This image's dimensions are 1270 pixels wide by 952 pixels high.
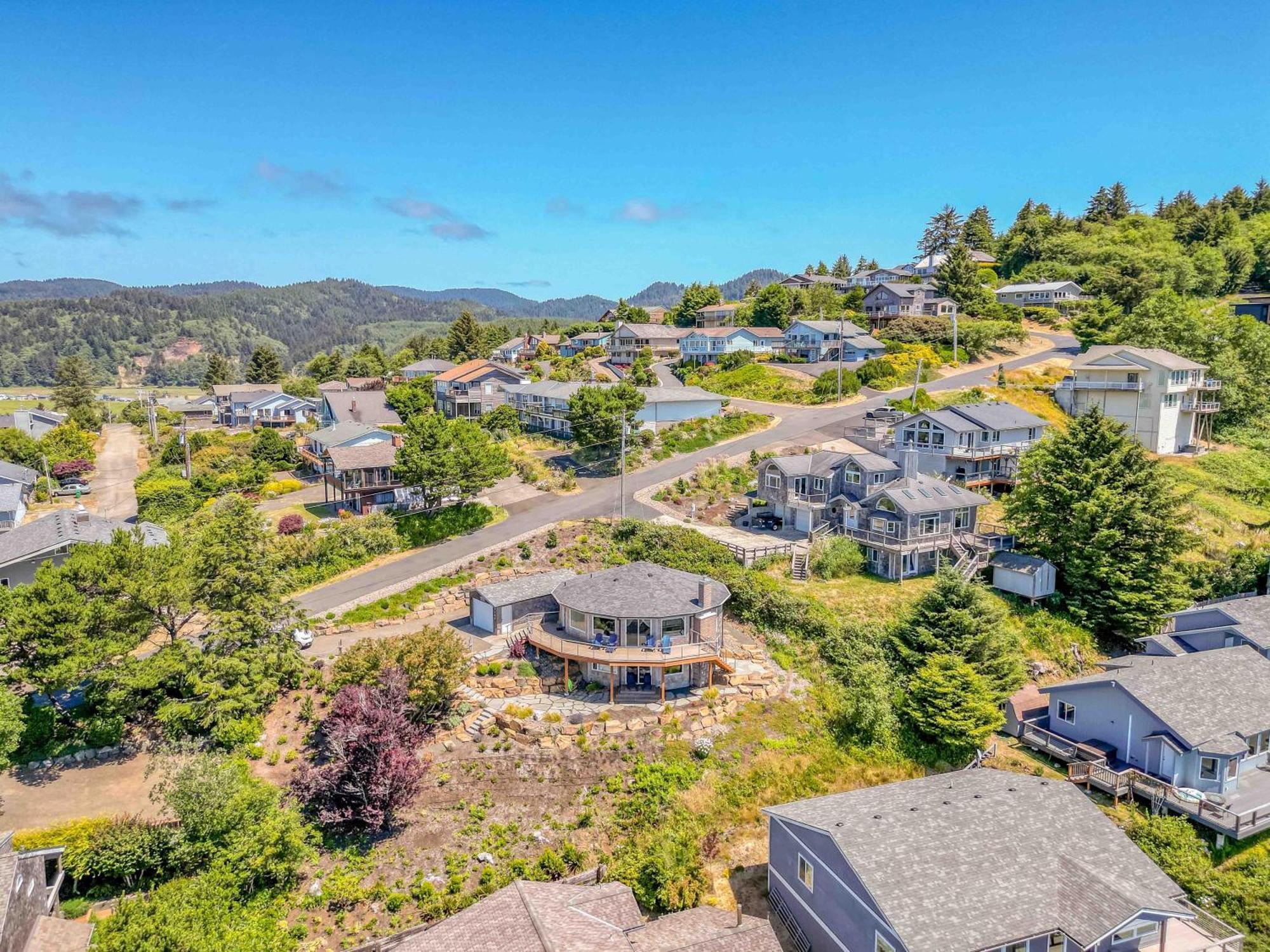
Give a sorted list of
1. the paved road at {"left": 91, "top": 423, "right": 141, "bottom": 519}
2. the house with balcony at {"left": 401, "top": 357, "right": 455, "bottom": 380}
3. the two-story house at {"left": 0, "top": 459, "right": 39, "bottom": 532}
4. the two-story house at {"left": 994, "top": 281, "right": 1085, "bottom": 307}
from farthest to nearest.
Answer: the two-story house at {"left": 994, "top": 281, "right": 1085, "bottom": 307}
the house with balcony at {"left": 401, "top": 357, "right": 455, "bottom": 380}
the paved road at {"left": 91, "top": 423, "right": 141, "bottom": 519}
the two-story house at {"left": 0, "top": 459, "right": 39, "bottom": 532}

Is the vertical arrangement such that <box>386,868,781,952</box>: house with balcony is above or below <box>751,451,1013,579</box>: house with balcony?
below

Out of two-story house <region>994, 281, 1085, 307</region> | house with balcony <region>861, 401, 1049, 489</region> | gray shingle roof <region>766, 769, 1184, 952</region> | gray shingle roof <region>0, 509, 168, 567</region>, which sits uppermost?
two-story house <region>994, 281, 1085, 307</region>

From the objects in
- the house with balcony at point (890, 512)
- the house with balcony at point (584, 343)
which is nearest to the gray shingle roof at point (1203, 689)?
the house with balcony at point (890, 512)

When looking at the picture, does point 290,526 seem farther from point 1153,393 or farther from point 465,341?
point 465,341

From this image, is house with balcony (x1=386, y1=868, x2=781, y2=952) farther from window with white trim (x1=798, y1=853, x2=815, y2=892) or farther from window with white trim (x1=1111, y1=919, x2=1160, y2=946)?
Result: window with white trim (x1=1111, y1=919, x2=1160, y2=946)

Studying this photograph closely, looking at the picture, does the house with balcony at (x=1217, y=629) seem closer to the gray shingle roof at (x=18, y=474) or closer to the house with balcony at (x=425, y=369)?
the gray shingle roof at (x=18, y=474)

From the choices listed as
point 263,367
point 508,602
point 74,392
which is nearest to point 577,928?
point 508,602

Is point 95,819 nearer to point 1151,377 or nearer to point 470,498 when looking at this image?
point 470,498

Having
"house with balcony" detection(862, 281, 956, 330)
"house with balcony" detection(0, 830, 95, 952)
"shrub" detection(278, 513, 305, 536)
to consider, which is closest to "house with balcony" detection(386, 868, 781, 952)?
"house with balcony" detection(0, 830, 95, 952)
